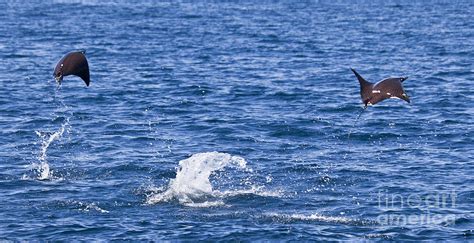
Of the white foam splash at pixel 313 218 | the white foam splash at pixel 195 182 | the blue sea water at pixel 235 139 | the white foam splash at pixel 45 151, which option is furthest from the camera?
the white foam splash at pixel 45 151

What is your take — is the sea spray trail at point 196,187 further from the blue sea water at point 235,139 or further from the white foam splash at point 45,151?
the white foam splash at point 45,151

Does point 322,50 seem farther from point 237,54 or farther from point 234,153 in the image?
point 234,153

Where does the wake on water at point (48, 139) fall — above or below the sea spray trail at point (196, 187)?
above

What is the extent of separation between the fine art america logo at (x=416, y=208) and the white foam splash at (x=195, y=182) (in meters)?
3.60

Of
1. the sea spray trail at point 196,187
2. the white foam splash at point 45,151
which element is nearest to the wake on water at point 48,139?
the white foam splash at point 45,151

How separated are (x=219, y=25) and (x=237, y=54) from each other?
41.4 ft

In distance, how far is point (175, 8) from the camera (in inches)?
2697

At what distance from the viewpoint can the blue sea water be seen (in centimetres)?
1989

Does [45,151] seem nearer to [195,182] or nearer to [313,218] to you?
[195,182]

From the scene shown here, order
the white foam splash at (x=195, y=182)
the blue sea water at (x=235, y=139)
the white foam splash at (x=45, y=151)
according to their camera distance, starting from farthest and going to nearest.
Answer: the white foam splash at (x=45, y=151), the white foam splash at (x=195, y=182), the blue sea water at (x=235, y=139)

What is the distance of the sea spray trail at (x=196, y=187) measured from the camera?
2130 cm

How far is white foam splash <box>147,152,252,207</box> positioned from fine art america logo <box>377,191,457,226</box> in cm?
360

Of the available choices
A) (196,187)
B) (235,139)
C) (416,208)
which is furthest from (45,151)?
(416,208)

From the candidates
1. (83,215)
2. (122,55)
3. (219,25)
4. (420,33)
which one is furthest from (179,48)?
(83,215)
